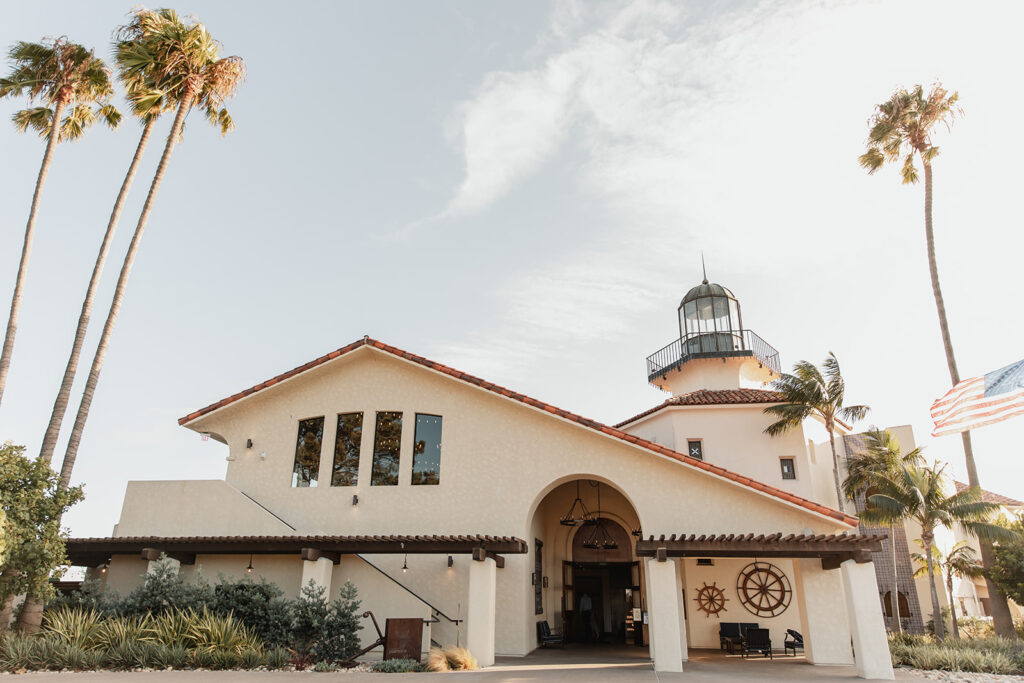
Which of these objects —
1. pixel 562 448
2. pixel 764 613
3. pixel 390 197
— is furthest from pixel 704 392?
pixel 390 197

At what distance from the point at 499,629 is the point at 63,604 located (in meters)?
10.1

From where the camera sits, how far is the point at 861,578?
12.8 m

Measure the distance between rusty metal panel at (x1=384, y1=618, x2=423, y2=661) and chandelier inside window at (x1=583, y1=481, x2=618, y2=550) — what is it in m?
8.08

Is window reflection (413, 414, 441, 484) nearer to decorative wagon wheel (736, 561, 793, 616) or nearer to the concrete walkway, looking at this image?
the concrete walkway

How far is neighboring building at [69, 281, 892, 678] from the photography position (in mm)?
14047

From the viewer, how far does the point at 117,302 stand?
1712cm

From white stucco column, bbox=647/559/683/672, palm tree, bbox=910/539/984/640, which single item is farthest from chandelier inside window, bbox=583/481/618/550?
palm tree, bbox=910/539/984/640

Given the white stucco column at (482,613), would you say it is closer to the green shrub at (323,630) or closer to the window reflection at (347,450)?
the green shrub at (323,630)

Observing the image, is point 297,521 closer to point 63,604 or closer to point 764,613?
point 63,604

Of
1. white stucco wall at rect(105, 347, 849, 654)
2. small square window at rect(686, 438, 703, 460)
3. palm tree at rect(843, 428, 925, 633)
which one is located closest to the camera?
white stucco wall at rect(105, 347, 849, 654)

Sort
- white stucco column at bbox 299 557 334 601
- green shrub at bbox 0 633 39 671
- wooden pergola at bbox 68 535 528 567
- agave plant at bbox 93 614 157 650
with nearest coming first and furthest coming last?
green shrub at bbox 0 633 39 671 < agave plant at bbox 93 614 157 650 < wooden pergola at bbox 68 535 528 567 < white stucco column at bbox 299 557 334 601

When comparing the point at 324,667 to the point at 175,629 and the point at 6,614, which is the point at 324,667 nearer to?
the point at 175,629

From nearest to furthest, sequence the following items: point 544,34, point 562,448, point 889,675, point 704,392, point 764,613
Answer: point 889,675, point 544,34, point 562,448, point 764,613, point 704,392

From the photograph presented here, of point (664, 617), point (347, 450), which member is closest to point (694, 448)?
point (664, 617)
